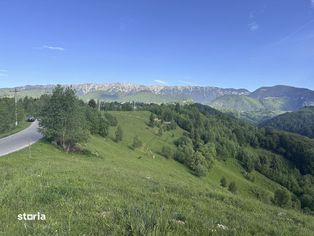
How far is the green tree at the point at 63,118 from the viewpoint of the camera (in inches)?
2281

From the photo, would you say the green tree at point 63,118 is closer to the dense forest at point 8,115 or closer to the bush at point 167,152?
the dense forest at point 8,115

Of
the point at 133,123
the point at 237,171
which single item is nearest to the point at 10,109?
the point at 133,123

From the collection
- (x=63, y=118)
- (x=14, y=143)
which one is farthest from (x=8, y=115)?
(x=63, y=118)

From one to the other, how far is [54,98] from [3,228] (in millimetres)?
53527

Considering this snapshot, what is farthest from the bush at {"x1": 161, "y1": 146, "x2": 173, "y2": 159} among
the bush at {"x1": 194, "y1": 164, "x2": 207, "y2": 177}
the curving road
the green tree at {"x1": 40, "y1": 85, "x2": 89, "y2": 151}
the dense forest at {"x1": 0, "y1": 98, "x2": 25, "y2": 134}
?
the green tree at {"x1": 40, "y1": 85, "x2": 89, "y2": 151}

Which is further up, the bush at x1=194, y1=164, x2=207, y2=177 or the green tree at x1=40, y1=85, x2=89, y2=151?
the green tree at x1=40, y1=85, x2=89, y2=151

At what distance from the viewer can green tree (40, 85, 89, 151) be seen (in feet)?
190

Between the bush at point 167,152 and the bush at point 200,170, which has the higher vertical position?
the bush at point 167,152

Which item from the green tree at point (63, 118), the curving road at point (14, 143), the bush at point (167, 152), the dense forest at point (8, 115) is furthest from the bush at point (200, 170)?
the green tree at point (63, 118)

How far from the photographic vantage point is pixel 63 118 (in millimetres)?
57625

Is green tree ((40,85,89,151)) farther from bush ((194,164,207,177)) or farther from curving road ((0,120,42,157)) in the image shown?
bush ((194,164,207,177))

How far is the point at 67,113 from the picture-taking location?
58.6 meters

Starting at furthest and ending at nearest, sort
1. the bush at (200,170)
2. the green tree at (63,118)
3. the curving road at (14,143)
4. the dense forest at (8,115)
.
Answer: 1. the bush at (200,170)
2. the dense forest at (8,115)
3. the green tree at (63,118)
4. the curving road at (14,143)

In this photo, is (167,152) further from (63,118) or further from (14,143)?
(14,143)
